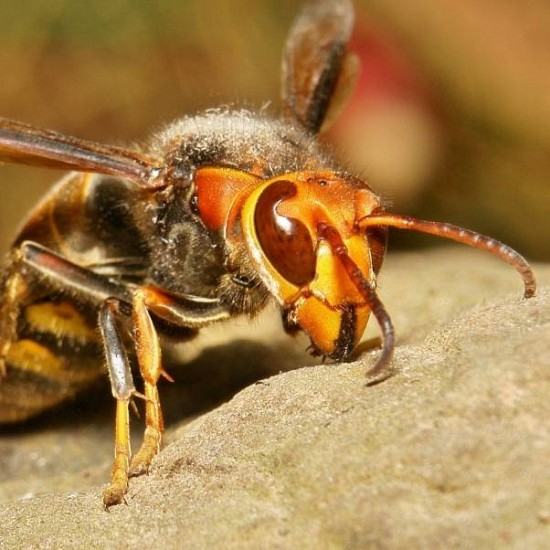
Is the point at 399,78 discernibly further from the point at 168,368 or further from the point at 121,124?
the point at 168,368

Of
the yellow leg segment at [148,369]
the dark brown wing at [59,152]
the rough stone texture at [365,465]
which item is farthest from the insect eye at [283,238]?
the dark brown wing at [59,152]

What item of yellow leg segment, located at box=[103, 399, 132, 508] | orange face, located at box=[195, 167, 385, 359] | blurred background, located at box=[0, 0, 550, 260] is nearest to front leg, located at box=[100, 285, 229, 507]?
yellow leg segment, located at box=[103, 399, 132, 508]

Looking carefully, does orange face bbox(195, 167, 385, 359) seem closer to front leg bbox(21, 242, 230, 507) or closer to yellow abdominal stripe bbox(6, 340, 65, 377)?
front leg bbox(21, 242, 230, 507)

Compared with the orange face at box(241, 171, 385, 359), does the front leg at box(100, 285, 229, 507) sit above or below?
below

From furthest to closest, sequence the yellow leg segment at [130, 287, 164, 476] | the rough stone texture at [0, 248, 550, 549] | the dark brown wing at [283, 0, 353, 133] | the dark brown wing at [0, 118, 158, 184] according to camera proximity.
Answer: the dark brown wing at [283, 0, 353, 133], the dark brown wing at [0, 118, 158, 184], the yellow leg segment at [130, 287, 164, 476], the rough stone texture at [0, 248, 550, 549]

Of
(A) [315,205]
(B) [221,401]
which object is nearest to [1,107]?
(B) [221,401]

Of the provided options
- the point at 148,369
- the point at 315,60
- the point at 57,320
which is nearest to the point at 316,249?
the point at 148,369
